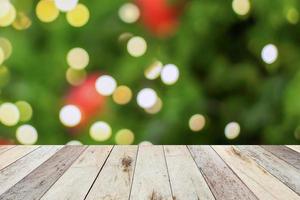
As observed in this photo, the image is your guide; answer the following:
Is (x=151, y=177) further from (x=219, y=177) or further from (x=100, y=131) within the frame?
(x=100, y=131)

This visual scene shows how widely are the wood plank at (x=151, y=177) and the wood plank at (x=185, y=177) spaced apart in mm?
21

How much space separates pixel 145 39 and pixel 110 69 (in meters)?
0.19

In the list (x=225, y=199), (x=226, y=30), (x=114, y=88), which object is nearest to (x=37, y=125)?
(x=114, y=88)

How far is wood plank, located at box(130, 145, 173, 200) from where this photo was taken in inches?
50.1

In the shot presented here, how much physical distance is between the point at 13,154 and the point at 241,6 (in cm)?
111

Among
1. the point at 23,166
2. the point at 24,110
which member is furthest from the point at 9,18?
the point at 23,166

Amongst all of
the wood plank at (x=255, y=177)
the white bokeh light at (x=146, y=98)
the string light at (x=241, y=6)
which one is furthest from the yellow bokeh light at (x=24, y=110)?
the string light at (x=241, y=6)

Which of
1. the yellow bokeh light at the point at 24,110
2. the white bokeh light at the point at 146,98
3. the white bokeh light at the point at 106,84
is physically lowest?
the yellow bokeh light at the point at 24,110

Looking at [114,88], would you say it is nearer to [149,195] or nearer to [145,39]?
[145,39]

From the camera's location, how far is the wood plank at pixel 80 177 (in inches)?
50.1

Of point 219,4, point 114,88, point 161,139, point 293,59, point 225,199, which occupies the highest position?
point 219,4

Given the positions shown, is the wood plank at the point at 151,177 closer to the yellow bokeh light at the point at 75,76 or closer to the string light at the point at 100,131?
the string light at the point at 100,131

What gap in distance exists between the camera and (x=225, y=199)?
4.03 feet

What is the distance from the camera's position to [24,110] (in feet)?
6.64
